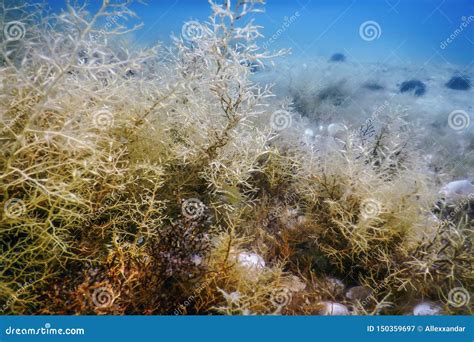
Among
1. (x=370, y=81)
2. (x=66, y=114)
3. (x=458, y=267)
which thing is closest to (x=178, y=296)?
(x=66, y=114)

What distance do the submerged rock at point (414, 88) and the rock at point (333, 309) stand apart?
482 inches

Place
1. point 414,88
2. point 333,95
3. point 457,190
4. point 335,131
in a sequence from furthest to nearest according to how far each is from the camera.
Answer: point 414,88 → point 333,95 → point 335,131 → point 457,190

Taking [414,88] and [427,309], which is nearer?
[427,309]

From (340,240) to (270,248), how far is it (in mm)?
733

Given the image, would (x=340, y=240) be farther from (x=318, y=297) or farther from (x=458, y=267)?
(x=458, y=267)

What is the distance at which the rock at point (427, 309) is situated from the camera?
9.28 ft

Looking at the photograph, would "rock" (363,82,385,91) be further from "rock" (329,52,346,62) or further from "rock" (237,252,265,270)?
"rock" (237,252,265,270)

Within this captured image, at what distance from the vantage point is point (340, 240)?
339cm

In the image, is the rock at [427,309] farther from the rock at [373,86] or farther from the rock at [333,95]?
the rock at [373,86]

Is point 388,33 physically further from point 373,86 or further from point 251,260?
point 251,260

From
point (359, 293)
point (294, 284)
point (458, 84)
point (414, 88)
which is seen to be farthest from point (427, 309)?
point (458, 84)

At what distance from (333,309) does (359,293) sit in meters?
0.40

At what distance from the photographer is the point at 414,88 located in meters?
13.2

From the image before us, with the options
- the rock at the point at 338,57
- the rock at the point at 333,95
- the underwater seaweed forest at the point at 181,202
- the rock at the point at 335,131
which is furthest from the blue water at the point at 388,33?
the underwater seaweed forest at the point at 181,202
